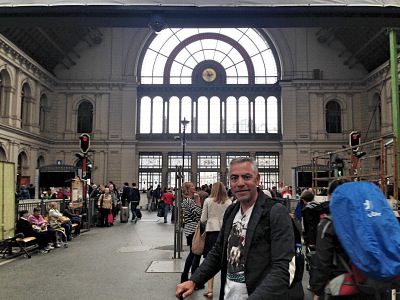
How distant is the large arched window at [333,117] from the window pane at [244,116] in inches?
294

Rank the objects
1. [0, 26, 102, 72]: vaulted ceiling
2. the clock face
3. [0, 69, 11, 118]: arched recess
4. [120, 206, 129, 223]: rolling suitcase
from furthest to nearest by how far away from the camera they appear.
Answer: the clock face
[0, 26, 102, 72]: vaulted ceiling
[0, 69, 11, 118]: arched recess
[120, 206, 129, 223]: rolling suitcase

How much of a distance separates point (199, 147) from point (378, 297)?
114ft

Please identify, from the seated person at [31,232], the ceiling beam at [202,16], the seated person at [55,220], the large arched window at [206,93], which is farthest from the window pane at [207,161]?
the ceiling beam at [202,16]

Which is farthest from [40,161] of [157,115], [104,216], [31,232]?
[31,232]

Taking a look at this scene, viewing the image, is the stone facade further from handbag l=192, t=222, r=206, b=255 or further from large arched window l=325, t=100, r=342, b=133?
handbag l=192, t=222, r=206, b=255

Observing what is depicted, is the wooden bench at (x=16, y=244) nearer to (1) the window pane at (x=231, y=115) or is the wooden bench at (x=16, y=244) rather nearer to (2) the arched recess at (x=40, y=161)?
(2) the arched recess at (x=40, y=161)

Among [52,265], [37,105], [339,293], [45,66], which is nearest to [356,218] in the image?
[339,293]

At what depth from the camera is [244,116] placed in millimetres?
38344

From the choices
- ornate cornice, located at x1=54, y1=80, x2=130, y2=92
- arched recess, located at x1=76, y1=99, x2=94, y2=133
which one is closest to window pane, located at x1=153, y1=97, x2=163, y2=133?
ornate cornice, located at x1=54, y1=80, x2=130, y2=92

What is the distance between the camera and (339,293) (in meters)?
3.07

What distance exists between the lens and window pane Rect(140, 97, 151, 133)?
126ft

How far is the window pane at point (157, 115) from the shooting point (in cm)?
3847

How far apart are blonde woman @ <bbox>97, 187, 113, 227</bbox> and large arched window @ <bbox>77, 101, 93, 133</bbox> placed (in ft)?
65.7

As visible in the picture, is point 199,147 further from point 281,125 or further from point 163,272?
point 163,272
